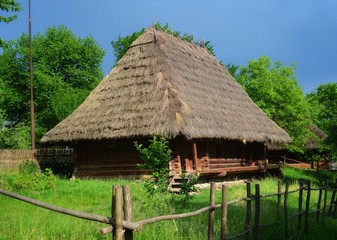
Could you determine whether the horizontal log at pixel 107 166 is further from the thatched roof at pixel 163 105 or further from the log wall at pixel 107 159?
the thatched roof at pixel 163 105

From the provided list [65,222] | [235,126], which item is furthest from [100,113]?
[65,222]

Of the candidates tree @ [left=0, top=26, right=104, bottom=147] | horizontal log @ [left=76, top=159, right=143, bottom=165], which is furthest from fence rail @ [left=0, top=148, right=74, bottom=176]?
tree @ [left=0, top=26, right=104, bottom=147]

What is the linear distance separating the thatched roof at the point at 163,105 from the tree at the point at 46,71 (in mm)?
16189

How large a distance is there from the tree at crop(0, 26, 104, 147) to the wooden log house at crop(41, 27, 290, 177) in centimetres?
1640

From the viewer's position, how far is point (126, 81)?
18453 mm

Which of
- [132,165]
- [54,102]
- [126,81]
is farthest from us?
[54,102]

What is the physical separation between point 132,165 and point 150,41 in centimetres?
599

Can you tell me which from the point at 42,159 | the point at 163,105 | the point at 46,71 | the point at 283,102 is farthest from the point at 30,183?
the point at 46,71

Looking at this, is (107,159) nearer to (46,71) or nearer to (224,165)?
(224,165)

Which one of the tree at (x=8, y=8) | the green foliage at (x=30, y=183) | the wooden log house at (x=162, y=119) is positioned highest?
the tree at (x=8, y=8)

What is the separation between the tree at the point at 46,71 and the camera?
36312 mm

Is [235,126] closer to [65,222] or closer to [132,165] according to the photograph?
[132,165]

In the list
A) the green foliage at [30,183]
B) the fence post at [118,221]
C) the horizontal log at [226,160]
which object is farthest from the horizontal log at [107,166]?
the fence post at [118,221]

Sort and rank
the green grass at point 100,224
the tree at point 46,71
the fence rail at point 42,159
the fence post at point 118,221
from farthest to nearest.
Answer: the tree at point 46,71
the fence rail at point 42,159
the green grass at point 100,224
the fence post at point 118,221
